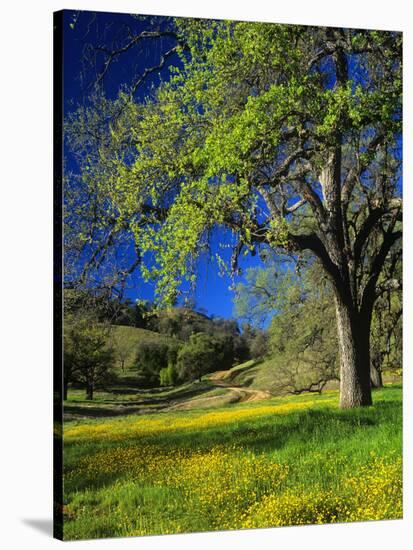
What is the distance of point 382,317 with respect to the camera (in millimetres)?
10422

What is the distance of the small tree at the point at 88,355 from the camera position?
28.6ft

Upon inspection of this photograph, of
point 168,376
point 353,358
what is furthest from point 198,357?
point 353,358

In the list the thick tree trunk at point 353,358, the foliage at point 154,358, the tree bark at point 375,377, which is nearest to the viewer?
the foliage at point 154,358

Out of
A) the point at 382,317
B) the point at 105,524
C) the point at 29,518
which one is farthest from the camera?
the point at 382,317

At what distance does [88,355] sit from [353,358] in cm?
276

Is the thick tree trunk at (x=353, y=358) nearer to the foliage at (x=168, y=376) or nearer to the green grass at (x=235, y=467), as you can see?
the green grass at (x=235, y=467)

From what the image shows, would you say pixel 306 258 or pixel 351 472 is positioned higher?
pixel 306 258

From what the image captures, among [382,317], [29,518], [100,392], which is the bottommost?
[29,518]

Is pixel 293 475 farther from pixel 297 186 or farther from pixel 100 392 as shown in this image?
pixel 297 186

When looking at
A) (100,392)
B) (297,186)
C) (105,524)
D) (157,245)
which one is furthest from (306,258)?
(105,524)

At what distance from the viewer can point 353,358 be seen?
10.2m

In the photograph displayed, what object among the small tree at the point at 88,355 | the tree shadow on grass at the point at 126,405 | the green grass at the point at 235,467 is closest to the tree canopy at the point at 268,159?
the green grass at the point at 235,467

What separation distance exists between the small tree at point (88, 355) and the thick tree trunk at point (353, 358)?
243cm

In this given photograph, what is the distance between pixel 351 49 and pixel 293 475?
398cm
